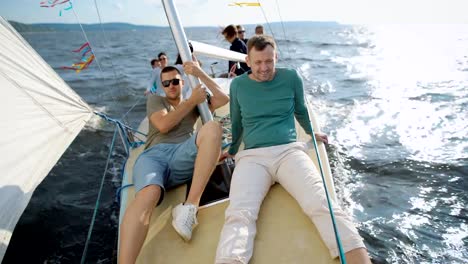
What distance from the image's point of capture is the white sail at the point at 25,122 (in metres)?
1.98

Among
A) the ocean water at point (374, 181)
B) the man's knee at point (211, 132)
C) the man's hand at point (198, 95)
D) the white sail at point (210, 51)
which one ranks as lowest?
the ocean water at point (374, 181)

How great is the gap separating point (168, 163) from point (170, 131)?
36cm

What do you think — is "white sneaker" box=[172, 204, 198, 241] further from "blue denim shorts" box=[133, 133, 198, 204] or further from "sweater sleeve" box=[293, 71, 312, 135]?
"sweater sleeve" box=[293, 71, 312, 135]

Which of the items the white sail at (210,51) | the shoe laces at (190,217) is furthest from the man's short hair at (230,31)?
the shoe laces at (190,217)

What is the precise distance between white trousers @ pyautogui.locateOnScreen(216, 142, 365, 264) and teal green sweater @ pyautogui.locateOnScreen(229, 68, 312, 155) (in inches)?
3.9

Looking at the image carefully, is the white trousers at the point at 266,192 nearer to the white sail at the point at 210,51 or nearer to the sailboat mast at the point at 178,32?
the sailboat mast at the point at 178,32

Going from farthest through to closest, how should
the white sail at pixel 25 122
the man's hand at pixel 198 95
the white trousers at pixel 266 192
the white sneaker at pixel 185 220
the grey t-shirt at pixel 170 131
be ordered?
the grey t-shirt at pixel 170 131 → the man's hand at pixel 198 95 → the white sneaker at pixel 185 220 → the white sail at pixel 25 122 → the white trousers at pixel 266 192

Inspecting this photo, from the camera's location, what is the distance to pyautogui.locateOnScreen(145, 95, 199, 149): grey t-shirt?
111 inches

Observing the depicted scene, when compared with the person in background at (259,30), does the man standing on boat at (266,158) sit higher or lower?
lower

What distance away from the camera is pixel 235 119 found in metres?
2.63

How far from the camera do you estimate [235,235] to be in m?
1.90

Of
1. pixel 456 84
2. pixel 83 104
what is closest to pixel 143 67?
pixel 456 84

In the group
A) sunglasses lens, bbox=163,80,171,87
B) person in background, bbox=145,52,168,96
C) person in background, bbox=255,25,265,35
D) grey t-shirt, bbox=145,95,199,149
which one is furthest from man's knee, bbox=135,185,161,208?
person in background, bbox=255,25,265,35

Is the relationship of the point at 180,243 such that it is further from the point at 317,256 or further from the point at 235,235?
the point at 317,256
